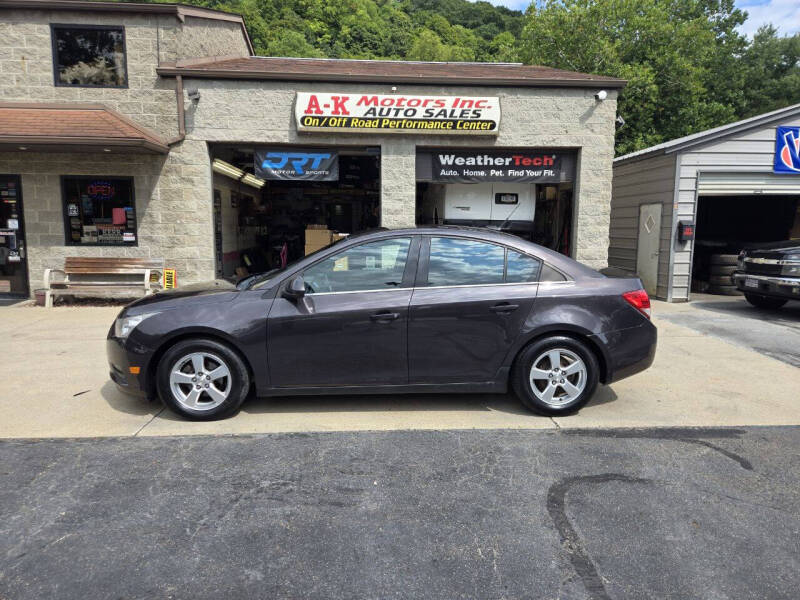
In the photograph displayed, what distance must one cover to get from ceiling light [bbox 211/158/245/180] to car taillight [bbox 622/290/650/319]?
814 cm

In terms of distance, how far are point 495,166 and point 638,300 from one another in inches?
247

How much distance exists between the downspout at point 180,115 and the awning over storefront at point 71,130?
20 cm

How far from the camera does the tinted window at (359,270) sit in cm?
435

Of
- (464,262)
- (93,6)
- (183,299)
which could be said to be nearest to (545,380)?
(464,262)

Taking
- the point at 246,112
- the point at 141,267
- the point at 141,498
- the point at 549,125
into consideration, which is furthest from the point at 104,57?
the point at 141,498

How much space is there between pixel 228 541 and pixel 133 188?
876 cm

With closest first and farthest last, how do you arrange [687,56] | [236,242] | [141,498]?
[141,498] → [236,242] → [687,56]

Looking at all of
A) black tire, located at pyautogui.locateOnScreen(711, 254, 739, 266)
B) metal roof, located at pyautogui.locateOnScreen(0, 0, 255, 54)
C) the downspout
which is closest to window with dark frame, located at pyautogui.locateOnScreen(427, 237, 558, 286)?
the downspout

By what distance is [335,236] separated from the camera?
10906 millimetres

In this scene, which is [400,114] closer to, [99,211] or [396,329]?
[99,211]

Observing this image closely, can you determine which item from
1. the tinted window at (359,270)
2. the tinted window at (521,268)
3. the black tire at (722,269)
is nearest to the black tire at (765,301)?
the black tire at (722,269)

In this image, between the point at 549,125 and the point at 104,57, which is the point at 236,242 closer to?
the point at 104,57

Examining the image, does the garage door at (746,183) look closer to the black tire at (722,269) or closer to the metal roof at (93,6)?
the black tire at (722,269)

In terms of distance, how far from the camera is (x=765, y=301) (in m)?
10.0
